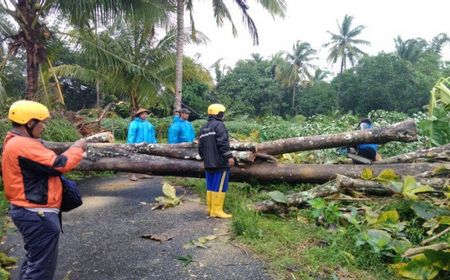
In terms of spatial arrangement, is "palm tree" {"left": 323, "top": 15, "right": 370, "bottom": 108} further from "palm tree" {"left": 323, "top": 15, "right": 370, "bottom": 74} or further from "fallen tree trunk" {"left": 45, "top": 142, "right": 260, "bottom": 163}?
"fallen tree trunk" {"left": 45, "top": 142, "right": 260, "bottom": 163}

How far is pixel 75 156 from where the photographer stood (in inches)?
124

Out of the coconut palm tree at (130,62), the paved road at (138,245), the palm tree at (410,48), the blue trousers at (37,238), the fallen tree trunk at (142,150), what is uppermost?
the palm tree at (410,48)

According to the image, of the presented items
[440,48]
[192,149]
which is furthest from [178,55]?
[440,48]

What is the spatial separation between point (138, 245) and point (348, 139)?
13.3 feet

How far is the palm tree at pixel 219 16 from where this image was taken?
14.0m

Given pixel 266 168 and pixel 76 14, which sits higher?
pixel 76 14

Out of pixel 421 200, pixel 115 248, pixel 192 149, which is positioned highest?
pixel 192 149

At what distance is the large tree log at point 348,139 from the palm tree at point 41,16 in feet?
16.8

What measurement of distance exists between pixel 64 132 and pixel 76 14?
2.93 meters

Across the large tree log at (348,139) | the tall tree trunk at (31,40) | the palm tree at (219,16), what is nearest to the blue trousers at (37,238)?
the large tree log at (348,139)

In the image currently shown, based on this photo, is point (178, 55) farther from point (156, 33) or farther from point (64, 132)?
point (64, 132)

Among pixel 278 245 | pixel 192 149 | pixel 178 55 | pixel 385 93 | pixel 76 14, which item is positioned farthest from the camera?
pixel 385 93

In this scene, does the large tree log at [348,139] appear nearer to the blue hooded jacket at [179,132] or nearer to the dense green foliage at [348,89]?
the blue hooded jacket at [179,132]

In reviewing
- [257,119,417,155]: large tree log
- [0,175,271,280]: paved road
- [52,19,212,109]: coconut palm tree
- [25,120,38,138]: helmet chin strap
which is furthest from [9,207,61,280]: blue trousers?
[52,19,212,109]: coconut palm tree
